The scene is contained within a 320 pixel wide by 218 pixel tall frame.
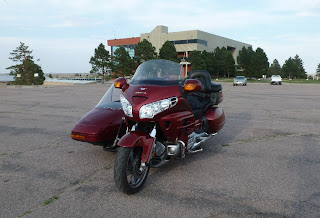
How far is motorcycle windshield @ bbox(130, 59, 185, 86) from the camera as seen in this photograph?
3.99m

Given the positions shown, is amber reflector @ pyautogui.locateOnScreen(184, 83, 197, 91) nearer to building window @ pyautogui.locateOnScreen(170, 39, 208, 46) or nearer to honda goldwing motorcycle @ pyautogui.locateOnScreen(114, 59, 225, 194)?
honda goldwing motorcycle @ pyautogui.locateOnScreen(114, 59, 225, 194)

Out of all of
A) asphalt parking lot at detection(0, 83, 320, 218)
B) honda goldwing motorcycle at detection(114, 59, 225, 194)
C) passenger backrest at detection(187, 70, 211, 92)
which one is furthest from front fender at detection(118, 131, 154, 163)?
passenger backrest at detection(187, 70, 211, 92)

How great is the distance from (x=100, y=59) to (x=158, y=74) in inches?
2357

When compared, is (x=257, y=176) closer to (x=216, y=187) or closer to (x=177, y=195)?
(x=216, y=187)

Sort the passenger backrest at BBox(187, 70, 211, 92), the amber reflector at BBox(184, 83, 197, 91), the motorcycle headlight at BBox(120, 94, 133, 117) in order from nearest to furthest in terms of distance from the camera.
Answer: the motorcycle headlight at BBox(120, 94, 133, 117)
the amber reflector at BBox(184, 83, 197, 91)
the passenger backrest at BBox(187, 70, 211, 92)

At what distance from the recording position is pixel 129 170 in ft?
12.2

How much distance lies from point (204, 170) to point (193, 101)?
4.14 feet

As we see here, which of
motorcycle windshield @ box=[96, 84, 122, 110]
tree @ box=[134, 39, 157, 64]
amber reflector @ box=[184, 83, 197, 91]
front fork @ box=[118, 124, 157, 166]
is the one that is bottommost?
front fork @ box=[118, 124, 157, 166]

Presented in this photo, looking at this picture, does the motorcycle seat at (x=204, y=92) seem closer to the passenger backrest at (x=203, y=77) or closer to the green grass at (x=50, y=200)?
the passenger backrest at (x=203, y=77)

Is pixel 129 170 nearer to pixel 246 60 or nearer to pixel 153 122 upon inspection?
pixel 153 122

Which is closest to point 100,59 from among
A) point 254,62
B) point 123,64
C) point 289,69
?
point 123,64

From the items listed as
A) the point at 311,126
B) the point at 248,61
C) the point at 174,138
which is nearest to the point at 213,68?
the point at 248,61

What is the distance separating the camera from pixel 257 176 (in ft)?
14.0

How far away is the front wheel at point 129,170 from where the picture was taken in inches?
137
